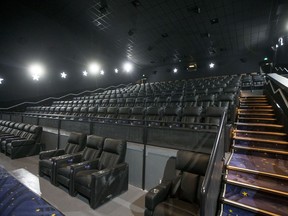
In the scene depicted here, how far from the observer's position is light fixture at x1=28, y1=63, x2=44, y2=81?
895 centimetres

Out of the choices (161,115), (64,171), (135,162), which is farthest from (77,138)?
(161,115)

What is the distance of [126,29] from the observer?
9.38m

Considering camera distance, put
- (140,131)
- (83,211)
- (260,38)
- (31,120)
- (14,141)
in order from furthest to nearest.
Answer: (260,38) < (31,120) < (14,141) < (140,131) < (83,211)

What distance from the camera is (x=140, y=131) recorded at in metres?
3.35

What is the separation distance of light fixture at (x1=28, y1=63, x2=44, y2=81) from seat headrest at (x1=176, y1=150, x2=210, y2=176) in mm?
9686

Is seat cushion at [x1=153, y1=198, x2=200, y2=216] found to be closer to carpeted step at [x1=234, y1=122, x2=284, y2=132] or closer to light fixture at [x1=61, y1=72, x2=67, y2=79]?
carpeted step at [x1=234, y1=122, x2=284, y2=132]

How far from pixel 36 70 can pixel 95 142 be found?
7.98 metres

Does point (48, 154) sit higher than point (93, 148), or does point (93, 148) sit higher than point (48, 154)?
point (93, 148)

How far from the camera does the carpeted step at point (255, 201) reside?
1686 millimetres

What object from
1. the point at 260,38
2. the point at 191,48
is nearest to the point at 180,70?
the point at 191,48

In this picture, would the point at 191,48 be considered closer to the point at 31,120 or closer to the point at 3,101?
the point at 31,120

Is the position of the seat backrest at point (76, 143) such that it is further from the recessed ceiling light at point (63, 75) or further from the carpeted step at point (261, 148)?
the recessed ceiling light at point (63, 75)

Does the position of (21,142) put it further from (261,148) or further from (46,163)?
(261,148)

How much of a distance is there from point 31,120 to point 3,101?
3.33 meters
